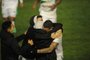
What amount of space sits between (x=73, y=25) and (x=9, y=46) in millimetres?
7647

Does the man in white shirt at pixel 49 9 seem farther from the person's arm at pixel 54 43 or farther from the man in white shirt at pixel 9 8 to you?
the man in white shirt at pixel 9 8

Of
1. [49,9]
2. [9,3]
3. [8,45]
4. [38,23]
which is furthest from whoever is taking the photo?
[9,3]

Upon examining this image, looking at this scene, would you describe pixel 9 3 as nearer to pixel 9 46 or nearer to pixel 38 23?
pixel 38 23

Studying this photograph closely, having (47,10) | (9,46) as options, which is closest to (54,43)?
(9,46)

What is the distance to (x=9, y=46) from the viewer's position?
10.9 meters

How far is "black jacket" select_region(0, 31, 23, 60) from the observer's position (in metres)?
10.8

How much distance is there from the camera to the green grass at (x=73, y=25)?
14906 mm

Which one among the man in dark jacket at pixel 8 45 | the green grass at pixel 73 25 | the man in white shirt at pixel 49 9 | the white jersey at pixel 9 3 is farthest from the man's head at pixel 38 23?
the white jersey at pixel 9 3

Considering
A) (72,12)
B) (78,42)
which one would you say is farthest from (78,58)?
(72,12)

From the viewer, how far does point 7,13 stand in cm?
1623

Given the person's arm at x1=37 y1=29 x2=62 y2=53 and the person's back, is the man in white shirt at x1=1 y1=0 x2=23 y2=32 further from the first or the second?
the person's back

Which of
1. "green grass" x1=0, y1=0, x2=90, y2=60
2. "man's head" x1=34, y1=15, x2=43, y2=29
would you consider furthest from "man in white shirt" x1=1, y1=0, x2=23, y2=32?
"man's head" x1=34, y1=15, x2=43, y2=29

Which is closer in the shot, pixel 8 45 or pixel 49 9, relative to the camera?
pixel 8 45

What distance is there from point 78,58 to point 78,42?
1701 mm
